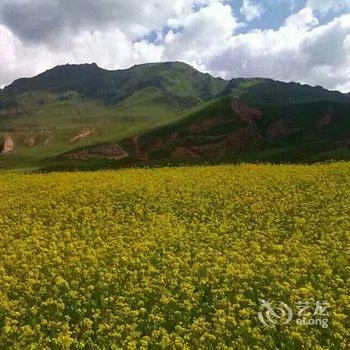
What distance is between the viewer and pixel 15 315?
1377 centimetres

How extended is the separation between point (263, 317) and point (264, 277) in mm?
2126

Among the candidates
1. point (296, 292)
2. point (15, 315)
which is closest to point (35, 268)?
point (15, 315)

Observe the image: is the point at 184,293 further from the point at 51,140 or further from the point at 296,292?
the point at 51,140

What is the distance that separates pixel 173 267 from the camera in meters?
17.1

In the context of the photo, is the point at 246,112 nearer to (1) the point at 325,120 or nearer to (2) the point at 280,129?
(2) the point at 280,129

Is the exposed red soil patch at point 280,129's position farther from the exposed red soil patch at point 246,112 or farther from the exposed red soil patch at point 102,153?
the exposed red soil patch at point 102,153

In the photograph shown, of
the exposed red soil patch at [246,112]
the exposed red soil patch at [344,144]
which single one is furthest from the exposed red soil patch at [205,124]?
the exposed red soil patch at [344,144]

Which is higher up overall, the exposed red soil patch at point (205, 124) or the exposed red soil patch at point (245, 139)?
the exposed red soil patch at point (205, 124)

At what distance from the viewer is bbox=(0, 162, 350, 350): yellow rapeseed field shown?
1290 cm

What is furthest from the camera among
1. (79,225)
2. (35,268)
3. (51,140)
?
(51,140)

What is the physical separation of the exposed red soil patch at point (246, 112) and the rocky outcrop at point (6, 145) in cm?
5308

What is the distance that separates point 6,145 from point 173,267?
372ft

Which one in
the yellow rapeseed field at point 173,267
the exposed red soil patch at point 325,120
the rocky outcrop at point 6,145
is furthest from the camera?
the rocky outcrop at point 6,145

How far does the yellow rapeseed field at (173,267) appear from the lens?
1290cm
